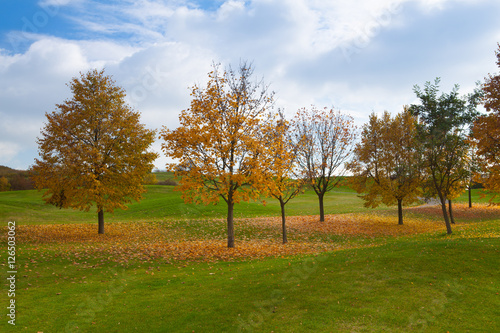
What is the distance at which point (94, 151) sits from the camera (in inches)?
860

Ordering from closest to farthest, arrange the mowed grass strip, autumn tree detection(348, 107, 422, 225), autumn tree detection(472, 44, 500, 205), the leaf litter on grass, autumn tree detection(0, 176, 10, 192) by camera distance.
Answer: the mowed grass strip → autumn tree detection(472, 44, 500, 205) → the leaf litter on grass → autumn tree detection(348, 107, 422, 225) → autumn tree detection(0, 176, 10, 192)

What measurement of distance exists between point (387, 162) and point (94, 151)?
2509 centimetres

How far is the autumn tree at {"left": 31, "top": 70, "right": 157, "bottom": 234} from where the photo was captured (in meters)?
22.2

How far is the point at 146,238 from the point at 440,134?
22.1m

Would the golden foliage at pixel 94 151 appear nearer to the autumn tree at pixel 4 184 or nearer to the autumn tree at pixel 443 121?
the autumn tree at pixel 443 121

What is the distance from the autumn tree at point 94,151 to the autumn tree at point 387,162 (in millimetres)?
20137

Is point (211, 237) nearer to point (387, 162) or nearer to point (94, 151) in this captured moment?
point (94, 151)

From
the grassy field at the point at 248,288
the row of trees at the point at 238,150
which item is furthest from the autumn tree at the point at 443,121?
the grassy field at the point at 248,288

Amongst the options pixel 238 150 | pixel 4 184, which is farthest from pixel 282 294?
pixel 4 184

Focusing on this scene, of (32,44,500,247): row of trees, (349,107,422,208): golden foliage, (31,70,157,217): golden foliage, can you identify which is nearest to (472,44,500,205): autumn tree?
(32,44,500,247): row of trees

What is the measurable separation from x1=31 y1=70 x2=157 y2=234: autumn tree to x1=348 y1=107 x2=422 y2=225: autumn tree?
2014 cm

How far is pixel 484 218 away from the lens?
34656 mm

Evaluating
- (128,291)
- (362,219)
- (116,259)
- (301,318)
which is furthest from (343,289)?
(362,219)

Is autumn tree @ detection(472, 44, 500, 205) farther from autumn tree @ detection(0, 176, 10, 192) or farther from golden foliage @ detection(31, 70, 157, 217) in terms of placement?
autumn tree @ detection(0, 176, 10, 192)
